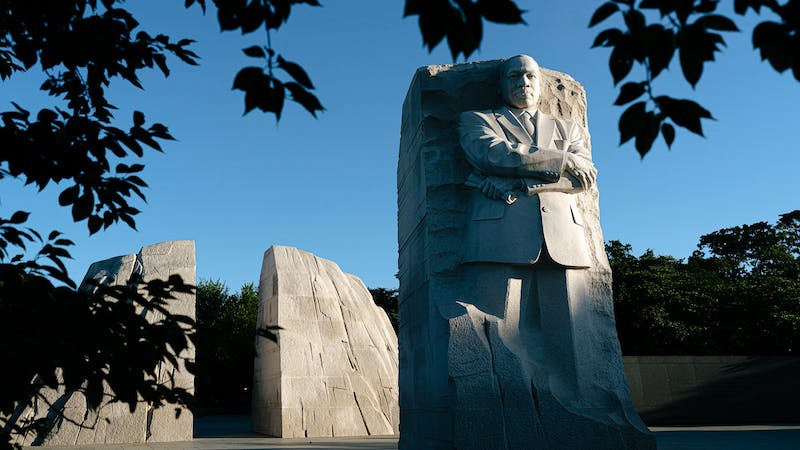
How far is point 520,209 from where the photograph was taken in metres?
5.46

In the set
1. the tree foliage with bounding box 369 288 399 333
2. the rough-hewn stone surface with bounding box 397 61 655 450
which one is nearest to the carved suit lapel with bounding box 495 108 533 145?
the rough-hewn stone surface with bounding box 397 61 655 450

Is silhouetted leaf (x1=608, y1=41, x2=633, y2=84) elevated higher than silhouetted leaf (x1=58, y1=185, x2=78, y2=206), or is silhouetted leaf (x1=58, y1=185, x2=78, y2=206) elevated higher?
silhouetted leaf (x1=608, y1=41, x2=633, y2=84)

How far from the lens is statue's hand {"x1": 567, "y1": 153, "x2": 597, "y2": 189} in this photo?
18.3 ft

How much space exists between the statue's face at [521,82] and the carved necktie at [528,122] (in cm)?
9

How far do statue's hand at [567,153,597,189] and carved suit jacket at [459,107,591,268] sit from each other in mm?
69

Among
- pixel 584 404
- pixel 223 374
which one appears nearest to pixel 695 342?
pixel 223 374

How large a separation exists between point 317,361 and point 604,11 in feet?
34.9

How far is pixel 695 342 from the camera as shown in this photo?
21.4m

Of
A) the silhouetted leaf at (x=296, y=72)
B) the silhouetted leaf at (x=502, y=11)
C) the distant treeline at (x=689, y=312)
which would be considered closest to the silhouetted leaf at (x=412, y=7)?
the silhouetted leaf at (x=502, y=11)

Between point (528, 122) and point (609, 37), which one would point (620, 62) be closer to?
point (609, 37)

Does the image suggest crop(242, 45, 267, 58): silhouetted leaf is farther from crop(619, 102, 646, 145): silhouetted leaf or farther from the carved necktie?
the carved necktie

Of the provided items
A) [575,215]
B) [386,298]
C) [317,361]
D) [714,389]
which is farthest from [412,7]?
[386,298]

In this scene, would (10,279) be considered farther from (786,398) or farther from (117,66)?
(786,398)

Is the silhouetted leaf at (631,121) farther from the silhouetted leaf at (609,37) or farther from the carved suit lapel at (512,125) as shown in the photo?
the carved suit lapel at (512,125)
